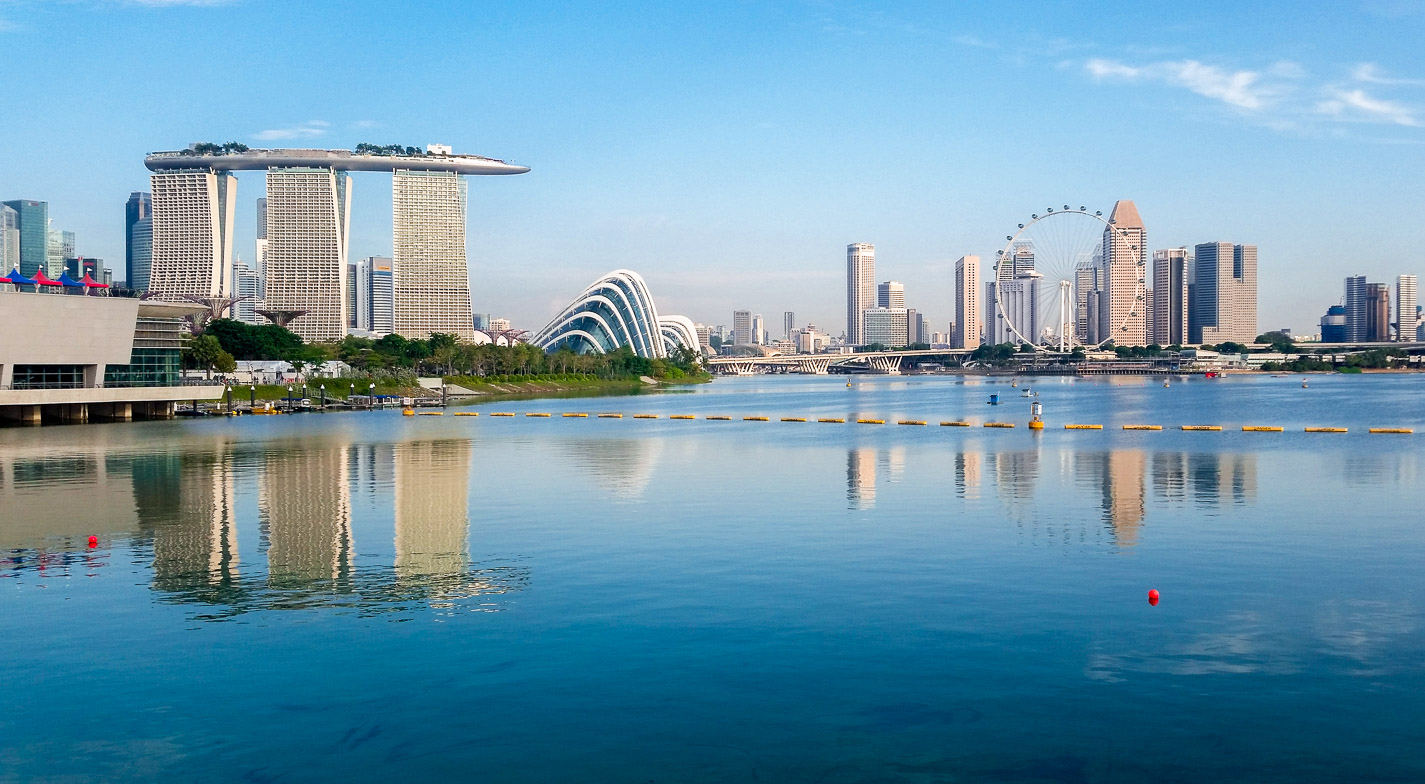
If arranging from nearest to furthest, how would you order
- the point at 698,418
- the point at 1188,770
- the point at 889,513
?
the point at 1188,770
the point at 889,513
the point at 698,418

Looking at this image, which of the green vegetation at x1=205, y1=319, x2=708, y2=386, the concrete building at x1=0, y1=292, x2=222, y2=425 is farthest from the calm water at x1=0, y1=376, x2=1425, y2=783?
the green vegetation at x1=205, y1=319, x2=708, y2=386

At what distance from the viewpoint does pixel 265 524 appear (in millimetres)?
27359

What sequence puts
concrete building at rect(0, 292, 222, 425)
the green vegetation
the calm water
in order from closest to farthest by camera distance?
the calm water → concrete building at rect(0, 292, 222, 425) → the green vegetation

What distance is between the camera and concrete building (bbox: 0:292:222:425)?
69.7 m

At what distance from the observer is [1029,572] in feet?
69.1

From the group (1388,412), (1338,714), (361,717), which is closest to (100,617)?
(361,717)

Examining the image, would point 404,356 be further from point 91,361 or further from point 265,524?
point 265,524

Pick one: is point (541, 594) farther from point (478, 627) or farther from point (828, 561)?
point (828, 561)

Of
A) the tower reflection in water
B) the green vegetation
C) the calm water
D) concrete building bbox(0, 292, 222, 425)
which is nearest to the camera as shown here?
the calm water

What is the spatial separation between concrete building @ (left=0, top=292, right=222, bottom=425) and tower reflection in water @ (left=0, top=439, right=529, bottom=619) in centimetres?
2539

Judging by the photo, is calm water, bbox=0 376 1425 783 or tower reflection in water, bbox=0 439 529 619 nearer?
calm water, bbox=0 376 1425 783

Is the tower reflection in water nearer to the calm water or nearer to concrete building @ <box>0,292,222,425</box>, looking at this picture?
the calm water

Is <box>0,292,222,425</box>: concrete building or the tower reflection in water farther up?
<box>0,292,222,425</box>: concrete building

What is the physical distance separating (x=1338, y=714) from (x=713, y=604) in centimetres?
903
